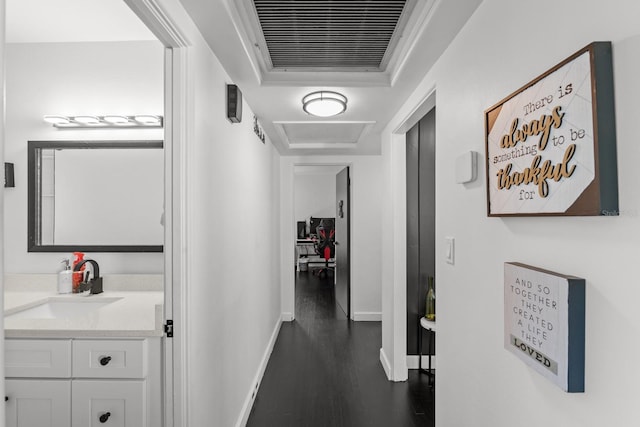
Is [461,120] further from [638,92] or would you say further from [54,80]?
[54,80]

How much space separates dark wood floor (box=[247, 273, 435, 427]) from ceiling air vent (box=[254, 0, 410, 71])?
2.35 metres

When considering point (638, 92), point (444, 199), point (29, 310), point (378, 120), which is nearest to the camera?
point (638, 92)

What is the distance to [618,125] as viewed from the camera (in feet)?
2.47

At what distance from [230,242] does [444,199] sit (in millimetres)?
1253

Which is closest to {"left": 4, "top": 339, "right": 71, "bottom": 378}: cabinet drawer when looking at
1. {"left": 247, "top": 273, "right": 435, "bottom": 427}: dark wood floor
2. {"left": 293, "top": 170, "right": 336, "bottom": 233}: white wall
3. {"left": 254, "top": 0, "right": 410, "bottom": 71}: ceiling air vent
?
{"left": 247, "top": 273, "right": 435, "bottom": 427}: dark wood floor

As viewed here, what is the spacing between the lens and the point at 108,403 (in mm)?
1588

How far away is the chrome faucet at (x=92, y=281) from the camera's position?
2.21 metres

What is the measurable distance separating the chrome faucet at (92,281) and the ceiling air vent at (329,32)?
171cm

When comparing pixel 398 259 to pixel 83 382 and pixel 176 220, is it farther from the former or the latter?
pixel 83 382

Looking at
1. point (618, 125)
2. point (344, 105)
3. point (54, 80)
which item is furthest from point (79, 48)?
point (618, 125)

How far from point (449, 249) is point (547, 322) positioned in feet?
2.71

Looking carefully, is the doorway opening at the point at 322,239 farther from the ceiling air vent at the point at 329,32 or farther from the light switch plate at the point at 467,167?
the light switch plate at the point at 467,167

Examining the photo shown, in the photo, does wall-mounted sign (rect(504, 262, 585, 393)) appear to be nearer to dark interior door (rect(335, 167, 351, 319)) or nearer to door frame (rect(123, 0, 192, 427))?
door frame (rect(123, 0, 192, 427))

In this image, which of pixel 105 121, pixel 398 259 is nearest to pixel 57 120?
pixel 105 121
